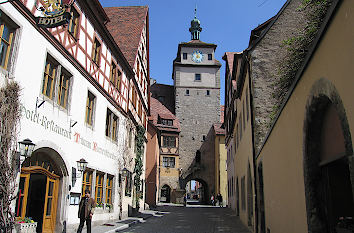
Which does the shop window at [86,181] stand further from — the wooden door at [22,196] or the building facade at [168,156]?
the building facade at [168,156]

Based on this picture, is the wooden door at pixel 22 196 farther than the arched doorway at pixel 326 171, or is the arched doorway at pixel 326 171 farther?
the wooden door at pixel 22 196

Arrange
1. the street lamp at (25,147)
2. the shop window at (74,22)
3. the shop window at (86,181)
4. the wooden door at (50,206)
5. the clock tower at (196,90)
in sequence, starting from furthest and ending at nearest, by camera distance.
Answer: the clock tower at (196,90) < the shop window at (86,181) < the shop window at (74,22) < the wooden door at (50,206) < the street lamp at (25,147)

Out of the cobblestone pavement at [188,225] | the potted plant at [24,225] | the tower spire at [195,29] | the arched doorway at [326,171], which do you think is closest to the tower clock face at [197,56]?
the tower spire at [195,29]

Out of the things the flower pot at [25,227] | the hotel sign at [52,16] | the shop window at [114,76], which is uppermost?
the shop window at [114,76]

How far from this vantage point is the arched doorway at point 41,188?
7.97m

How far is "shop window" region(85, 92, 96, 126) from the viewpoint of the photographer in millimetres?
11789

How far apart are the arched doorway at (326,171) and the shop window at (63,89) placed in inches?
298

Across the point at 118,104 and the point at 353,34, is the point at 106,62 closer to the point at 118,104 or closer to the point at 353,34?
the point at 118,104

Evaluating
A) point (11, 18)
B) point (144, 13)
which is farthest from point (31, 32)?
point (144, 13)

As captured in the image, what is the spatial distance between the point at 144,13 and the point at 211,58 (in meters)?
23.1

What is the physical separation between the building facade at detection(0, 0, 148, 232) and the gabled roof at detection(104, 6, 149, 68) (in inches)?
138

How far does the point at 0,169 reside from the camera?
6.56 meters

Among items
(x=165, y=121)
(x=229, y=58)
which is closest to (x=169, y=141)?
(x=165, y=121)

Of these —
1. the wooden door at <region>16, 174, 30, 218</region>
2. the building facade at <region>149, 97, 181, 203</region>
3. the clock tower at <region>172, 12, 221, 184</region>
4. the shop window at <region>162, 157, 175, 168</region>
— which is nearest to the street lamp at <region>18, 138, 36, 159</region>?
the wooden door at <region>16, 174, 30, 218</region>
